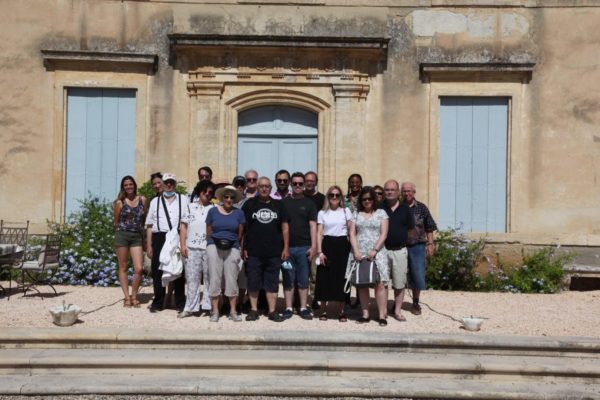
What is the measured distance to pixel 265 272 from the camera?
25.1 ft

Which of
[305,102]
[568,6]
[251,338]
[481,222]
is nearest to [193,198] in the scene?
[251,338]

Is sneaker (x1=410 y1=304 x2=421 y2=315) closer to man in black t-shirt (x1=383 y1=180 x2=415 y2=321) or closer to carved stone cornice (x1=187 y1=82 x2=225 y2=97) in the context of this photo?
man in black t-shirt (x1=383 y1=180 x2=415 y2=321)

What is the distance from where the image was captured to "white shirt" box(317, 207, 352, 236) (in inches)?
303

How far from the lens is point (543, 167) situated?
456 inches

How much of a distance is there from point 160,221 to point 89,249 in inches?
114

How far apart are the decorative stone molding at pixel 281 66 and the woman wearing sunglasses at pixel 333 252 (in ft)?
13.9

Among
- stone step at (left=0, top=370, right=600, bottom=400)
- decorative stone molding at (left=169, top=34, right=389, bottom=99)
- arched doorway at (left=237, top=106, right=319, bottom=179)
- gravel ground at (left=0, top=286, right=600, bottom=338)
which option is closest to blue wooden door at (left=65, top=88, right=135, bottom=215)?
decorative stone molding at (left=169, top=34, right=389, bottom=99)

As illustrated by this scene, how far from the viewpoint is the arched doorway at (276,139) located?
39.0 ft

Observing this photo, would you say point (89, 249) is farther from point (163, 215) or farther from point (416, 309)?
point (416, 309)

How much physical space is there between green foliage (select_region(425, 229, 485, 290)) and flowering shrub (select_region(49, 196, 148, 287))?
4.16 meters

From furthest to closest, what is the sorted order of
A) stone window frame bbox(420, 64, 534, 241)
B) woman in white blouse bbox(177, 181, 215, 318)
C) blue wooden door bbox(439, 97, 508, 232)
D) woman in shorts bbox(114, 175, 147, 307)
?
blue wooden door bbox(439, 97, 508, 232), stone window frame bbox(420, 64, 534, 241), woman in shorts bbox(114, 175, 147, 307), woman in white blouse bbox(177, 181, 215, 318)

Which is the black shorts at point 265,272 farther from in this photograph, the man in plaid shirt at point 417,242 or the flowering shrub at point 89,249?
the flowering shrub at point 89,249

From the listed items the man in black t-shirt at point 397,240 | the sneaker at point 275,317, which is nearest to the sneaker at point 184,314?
the sneaker at point 275,317

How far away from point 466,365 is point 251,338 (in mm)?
1943
